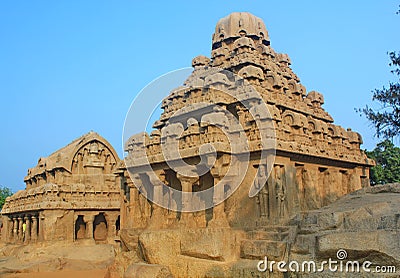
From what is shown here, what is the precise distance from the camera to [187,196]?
15383 mm

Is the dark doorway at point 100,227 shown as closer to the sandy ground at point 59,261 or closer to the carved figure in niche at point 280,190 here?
the sandy ground at point 59,261

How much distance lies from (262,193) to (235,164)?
1.33 meters

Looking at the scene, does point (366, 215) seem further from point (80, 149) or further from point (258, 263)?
point (80, 149)

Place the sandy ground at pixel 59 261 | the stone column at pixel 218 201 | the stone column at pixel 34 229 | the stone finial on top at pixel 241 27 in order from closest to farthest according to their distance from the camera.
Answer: the stone column at pixel 218 201 → the stone finial on top at pixel 241 27 → the sandy ground at pixel 59 261 → the stone column at pixel 34 229

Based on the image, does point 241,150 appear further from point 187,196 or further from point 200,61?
point 200,61

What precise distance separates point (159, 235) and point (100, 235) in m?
19.2

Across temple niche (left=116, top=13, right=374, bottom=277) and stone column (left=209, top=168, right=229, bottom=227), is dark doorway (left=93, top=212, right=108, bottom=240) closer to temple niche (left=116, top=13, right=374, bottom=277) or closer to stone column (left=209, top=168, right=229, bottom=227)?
temple niche (left=116, top=13, right=374, bottom=277)

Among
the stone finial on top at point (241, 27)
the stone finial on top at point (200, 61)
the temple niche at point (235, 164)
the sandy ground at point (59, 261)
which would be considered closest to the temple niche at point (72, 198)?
the sandy ground at point (59, 261)

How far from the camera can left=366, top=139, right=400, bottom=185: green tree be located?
103 feet

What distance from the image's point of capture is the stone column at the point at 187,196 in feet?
50.2

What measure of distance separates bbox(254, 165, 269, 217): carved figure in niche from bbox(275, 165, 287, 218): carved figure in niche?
35 centimetres

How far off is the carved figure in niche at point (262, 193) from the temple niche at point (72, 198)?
1697 centimetres

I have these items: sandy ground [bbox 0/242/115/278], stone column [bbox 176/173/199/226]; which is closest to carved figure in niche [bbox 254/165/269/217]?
stone column [bbox 176/173/199/226]

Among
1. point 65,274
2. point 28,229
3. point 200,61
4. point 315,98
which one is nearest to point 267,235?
point 315,98
